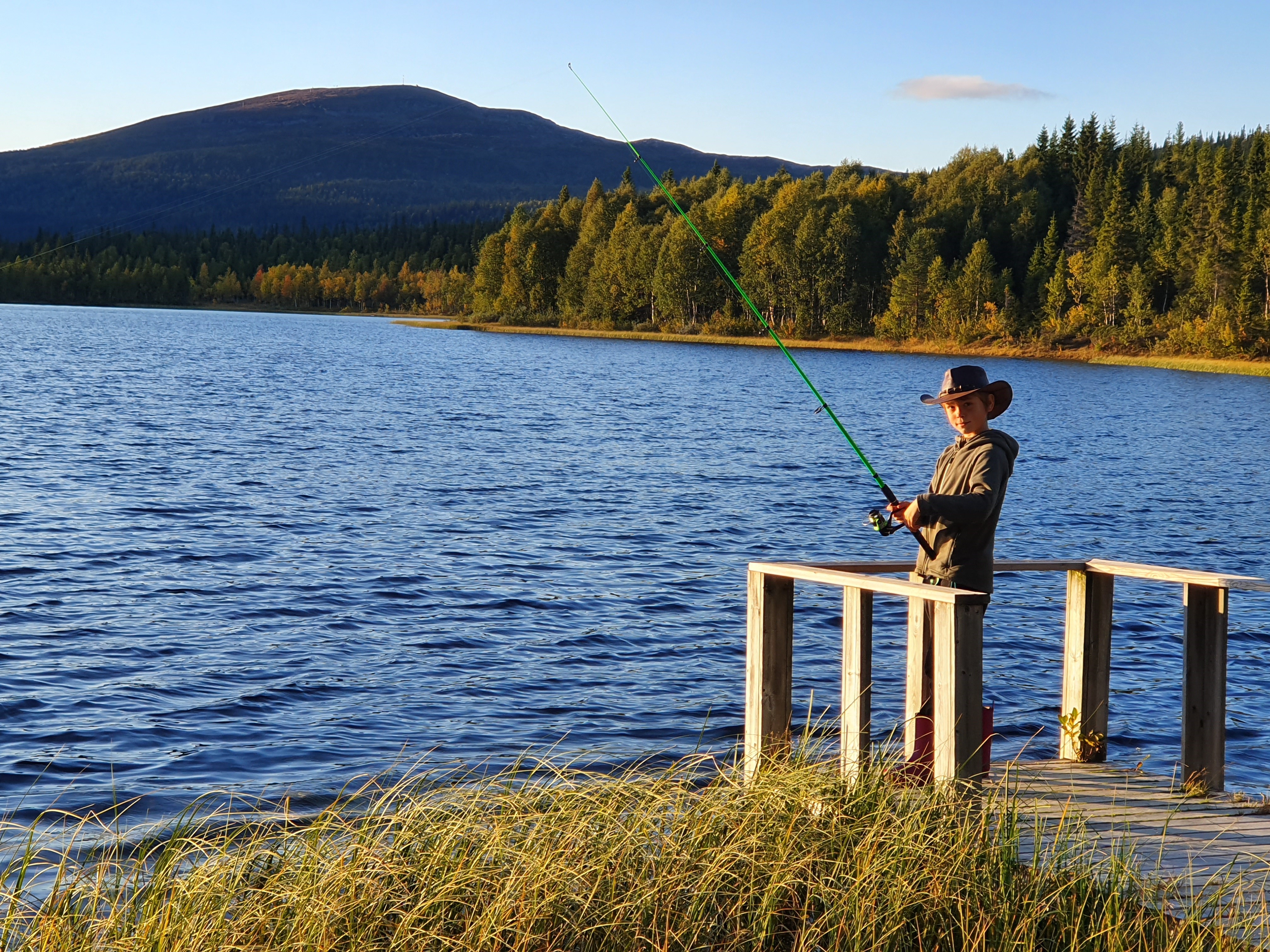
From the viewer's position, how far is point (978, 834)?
5484 millimetres

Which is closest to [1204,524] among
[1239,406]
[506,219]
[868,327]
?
[1239,406]

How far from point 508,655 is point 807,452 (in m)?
23.0

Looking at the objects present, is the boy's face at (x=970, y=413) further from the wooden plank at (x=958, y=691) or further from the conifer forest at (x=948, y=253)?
the conifer forest at (x=948, y=253)

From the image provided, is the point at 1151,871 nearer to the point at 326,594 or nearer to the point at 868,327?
the point at 326,594

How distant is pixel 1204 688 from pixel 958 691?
87.0 inches

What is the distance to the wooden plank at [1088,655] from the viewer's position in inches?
304

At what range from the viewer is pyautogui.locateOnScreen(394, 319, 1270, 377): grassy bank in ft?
273

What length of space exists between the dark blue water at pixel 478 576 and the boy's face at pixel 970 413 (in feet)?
11.9

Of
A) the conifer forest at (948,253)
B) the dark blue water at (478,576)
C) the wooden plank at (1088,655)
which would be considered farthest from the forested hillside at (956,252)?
the wooden plank at (1088,655)

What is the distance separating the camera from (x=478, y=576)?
1678cm

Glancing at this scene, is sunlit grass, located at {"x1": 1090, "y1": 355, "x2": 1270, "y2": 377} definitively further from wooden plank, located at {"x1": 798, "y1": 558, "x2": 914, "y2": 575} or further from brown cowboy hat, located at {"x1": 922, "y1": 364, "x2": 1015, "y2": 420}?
brown cowboy hat, located at {"x1": 922, "y1": 364, "x2": 1015, "y2": 420}

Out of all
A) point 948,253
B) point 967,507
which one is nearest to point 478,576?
point 967,507

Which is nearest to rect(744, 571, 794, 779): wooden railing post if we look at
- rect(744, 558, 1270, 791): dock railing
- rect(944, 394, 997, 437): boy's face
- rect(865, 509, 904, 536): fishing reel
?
rect(744, 558, 1270, 791): dock railing

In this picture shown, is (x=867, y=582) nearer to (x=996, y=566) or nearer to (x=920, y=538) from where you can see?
(x=920, y=538)
